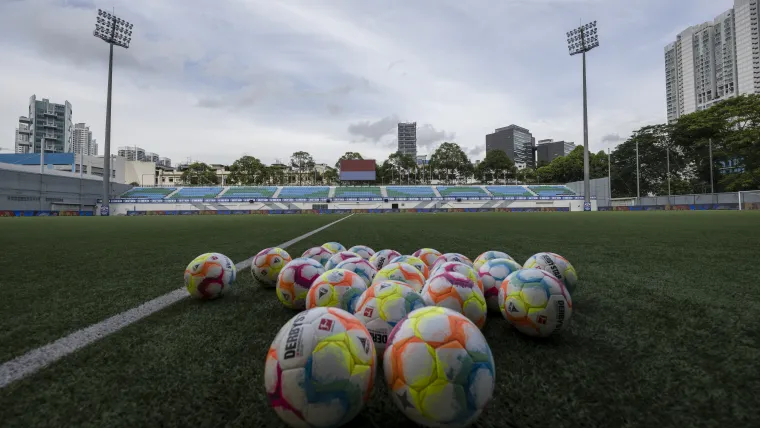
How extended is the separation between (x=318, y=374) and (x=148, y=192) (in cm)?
6409

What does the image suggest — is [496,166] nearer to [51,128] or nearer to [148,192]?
[148,192]

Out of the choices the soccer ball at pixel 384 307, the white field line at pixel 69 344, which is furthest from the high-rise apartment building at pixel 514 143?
the white field line at pixel 69 344

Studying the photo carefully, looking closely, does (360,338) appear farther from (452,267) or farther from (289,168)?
(289,168)

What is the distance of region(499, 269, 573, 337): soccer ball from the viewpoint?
2.15 m

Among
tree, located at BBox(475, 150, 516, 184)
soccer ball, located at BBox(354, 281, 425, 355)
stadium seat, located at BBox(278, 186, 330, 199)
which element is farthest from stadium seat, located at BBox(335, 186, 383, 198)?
soccer ball, located at BBox(354, 281, 425, 355)

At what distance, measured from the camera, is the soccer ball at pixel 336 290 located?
2.41 meters

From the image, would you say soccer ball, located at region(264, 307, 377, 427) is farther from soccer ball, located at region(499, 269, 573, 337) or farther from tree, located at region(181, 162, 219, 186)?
tree, located at region(181, 162, 219, 186)

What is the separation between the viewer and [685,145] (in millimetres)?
50469

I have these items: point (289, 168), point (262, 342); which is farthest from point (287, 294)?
point (289, 168)

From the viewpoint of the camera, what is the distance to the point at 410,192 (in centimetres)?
5953

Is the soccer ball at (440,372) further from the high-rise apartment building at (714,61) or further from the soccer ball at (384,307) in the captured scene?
the high-rise apartment building at (714,61)

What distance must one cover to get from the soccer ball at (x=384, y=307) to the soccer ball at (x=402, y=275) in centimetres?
54

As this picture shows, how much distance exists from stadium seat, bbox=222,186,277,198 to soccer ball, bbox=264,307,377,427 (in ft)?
183

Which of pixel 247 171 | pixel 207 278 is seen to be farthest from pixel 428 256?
pixel 247 171
